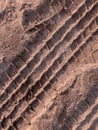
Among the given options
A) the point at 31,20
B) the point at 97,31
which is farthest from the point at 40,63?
the point at 97,31

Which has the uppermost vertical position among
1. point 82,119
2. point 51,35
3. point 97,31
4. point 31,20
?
point 31,20

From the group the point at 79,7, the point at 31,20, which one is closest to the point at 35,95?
the point at 31,20

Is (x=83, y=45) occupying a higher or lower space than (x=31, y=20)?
lower

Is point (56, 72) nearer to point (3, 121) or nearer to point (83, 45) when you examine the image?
point (83, 45)

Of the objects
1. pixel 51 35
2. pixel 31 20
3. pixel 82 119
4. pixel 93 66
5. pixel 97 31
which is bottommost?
pixel 82 119

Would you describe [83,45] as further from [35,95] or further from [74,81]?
[35,95]

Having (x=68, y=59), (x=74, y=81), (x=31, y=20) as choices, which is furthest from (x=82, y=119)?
(x=31, y=20)
